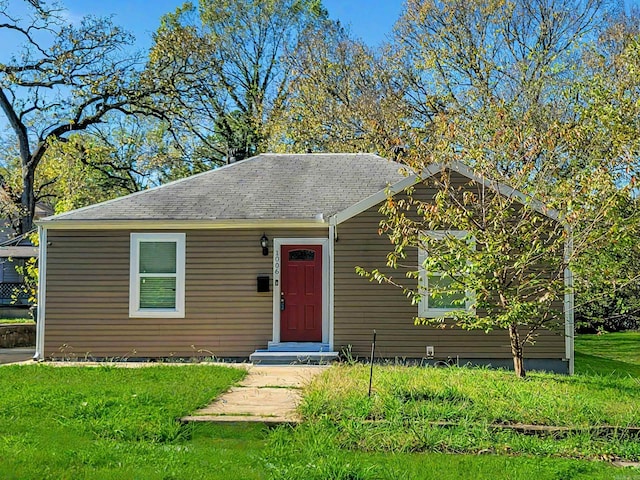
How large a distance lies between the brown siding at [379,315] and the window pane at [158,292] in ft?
10.6

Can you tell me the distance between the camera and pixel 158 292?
12633mm

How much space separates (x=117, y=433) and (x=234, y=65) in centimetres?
2539

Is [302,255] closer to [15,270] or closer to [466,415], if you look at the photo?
[466,415]

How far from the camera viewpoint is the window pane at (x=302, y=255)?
1275 centimetres

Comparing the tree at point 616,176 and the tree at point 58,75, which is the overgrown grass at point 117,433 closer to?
the tree at point 616,176

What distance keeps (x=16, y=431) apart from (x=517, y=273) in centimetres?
684

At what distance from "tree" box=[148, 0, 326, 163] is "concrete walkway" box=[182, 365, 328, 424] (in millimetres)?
18133

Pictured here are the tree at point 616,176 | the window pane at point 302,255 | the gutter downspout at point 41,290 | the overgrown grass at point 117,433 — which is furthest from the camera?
the window pane at point 302,255

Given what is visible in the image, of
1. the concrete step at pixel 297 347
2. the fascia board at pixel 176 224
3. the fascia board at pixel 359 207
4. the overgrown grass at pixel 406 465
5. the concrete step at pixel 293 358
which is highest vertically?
the fascia board at pixel 359 207

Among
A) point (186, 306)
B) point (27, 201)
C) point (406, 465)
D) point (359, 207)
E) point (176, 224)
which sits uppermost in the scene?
point (27, 201)

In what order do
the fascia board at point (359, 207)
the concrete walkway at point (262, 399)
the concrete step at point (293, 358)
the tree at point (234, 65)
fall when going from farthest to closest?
the tree at point (234, 65)
the fascia board at point (359, 207)
the concrete step at point (293, 358)
the concrete walkway at point (262, 399)

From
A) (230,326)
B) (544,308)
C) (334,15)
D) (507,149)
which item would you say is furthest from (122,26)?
(544,308)

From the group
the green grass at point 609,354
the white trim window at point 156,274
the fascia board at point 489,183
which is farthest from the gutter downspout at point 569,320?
the white trim window at point 156,274

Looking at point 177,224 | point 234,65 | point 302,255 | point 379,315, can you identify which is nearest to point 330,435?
point 379,315
